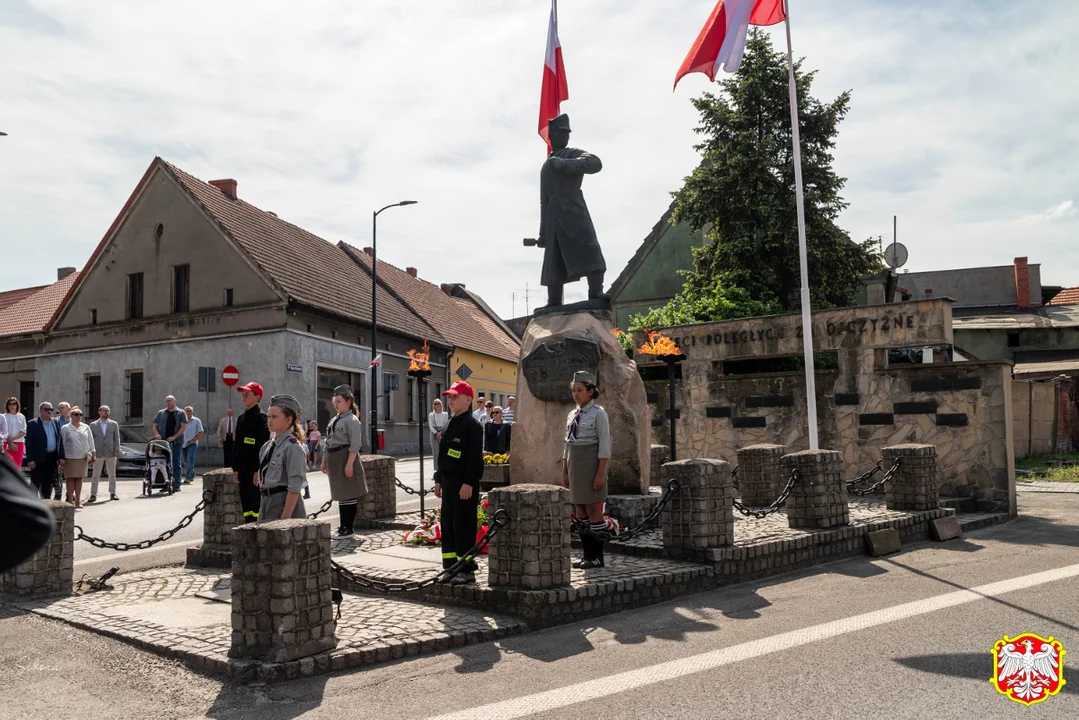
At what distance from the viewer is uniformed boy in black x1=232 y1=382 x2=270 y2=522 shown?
324 inches

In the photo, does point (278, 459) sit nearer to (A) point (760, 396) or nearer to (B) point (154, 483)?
(A) point (760, 396)

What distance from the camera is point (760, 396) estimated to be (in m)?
14.9

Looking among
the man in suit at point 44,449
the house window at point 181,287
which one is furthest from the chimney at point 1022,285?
the man in suit at point 44,449

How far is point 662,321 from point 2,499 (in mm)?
21340

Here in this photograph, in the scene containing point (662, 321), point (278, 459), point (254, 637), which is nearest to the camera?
point (254, 637)

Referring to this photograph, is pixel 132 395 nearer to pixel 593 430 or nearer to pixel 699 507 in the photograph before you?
pixel 593 430

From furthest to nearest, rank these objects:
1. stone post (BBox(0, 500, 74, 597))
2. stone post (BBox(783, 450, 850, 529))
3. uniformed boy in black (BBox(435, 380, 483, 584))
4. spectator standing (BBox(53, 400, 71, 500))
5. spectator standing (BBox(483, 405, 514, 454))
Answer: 1. spectator standing (BBox(483, 405, 514, 454))
2. spectator standing (BBox(53, 400, 71, 500))
3. stone post (BBox(783, 450, 850, 529))
4. stone post (BBox(0, 500, 74, 597))
5. uniformed boy in black (BBox(435, 380, 483, 584))

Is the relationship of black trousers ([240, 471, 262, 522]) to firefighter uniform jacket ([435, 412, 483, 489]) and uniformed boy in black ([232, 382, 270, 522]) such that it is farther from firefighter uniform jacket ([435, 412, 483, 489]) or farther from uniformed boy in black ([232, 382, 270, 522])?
firefighter uniform jacket ([435, 412, 483, 489])

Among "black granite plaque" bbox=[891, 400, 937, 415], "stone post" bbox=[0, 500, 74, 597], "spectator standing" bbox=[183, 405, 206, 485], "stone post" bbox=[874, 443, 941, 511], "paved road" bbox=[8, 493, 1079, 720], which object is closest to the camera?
"paved road" bbox=[8, 493, 1079, 720]

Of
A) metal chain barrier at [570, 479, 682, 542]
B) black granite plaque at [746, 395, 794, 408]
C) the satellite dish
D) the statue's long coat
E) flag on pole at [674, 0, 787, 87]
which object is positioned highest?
flag on pole at [674, 0, 787, 87]

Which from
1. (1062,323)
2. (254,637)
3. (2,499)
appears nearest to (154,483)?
(254,637)

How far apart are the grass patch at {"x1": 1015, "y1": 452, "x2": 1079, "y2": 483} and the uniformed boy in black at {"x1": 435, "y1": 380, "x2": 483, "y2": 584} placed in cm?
1504

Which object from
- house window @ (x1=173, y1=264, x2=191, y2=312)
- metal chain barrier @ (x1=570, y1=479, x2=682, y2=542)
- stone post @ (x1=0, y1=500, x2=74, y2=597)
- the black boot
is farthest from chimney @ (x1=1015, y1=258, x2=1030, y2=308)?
stone post @ (x1=0, y1=500, x2=74, y2=597)

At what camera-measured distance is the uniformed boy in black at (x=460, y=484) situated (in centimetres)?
711
